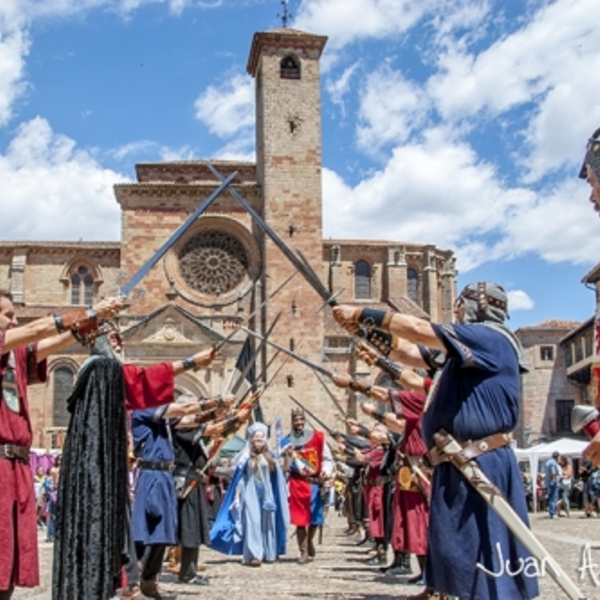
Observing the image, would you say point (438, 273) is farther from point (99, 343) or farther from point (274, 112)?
point (99, 343)

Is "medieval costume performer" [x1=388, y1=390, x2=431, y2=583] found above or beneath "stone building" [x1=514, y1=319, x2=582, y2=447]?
beneath

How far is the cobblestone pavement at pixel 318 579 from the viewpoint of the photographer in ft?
27.2

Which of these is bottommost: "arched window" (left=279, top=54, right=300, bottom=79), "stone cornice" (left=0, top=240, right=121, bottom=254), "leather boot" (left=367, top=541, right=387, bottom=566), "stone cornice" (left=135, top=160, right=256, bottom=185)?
"leather boot" (left=367, top=541, right=387, bottom=566)

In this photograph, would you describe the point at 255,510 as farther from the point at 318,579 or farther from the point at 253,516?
the point at 318,579

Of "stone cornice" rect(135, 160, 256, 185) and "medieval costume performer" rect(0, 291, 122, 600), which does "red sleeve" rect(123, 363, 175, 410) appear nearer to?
"medieval costume performer" rect(0, 291, 122, 600)

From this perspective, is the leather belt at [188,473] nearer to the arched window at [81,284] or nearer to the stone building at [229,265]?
the stone building at [229,265]

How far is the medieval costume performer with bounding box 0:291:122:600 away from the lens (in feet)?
15.1

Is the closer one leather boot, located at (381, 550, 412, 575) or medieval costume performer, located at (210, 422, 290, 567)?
leather boot, located at (381, 550, 412, 575)

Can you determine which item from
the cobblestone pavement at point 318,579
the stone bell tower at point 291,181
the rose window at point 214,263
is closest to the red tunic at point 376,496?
the cobblestone pavement at point 318,579

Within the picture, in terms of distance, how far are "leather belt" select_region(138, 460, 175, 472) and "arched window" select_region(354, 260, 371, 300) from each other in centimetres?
3709

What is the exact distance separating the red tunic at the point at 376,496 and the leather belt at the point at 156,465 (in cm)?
412

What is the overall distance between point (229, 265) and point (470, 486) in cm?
3381

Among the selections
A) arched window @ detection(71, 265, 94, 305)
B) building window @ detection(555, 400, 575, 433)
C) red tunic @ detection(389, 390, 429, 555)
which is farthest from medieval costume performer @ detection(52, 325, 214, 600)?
building window @ detection(555, 400, 575, 433)

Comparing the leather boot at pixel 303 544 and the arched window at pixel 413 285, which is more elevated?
the arched window at pixel 413 285
